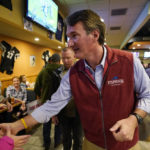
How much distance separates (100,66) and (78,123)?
3.73 ft

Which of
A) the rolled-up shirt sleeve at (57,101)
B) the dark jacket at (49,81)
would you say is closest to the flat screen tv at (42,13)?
the dark jacket at (49,81)

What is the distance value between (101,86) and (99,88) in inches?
0.8

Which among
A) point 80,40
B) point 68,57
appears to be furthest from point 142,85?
point 68,57

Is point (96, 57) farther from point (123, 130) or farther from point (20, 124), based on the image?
point (20, 124)

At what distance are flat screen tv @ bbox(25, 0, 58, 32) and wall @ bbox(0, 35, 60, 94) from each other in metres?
0.94

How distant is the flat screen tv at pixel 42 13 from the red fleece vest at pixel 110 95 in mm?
1917

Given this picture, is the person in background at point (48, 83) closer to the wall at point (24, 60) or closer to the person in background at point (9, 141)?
the person in background at point (9, 141)

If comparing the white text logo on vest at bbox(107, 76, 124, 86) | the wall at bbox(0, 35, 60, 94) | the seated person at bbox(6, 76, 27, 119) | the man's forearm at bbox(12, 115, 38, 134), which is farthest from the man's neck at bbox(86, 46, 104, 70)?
the wall at bbox(0, 35, 60, 94)

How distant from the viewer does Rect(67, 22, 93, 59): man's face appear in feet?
2.66

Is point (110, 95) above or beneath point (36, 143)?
above

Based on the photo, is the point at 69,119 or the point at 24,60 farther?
the point at 24,60

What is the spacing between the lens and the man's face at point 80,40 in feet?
2.66

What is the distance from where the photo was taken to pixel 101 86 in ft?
2.62

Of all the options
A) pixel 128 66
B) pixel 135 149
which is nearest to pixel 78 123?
pixel 135 149
